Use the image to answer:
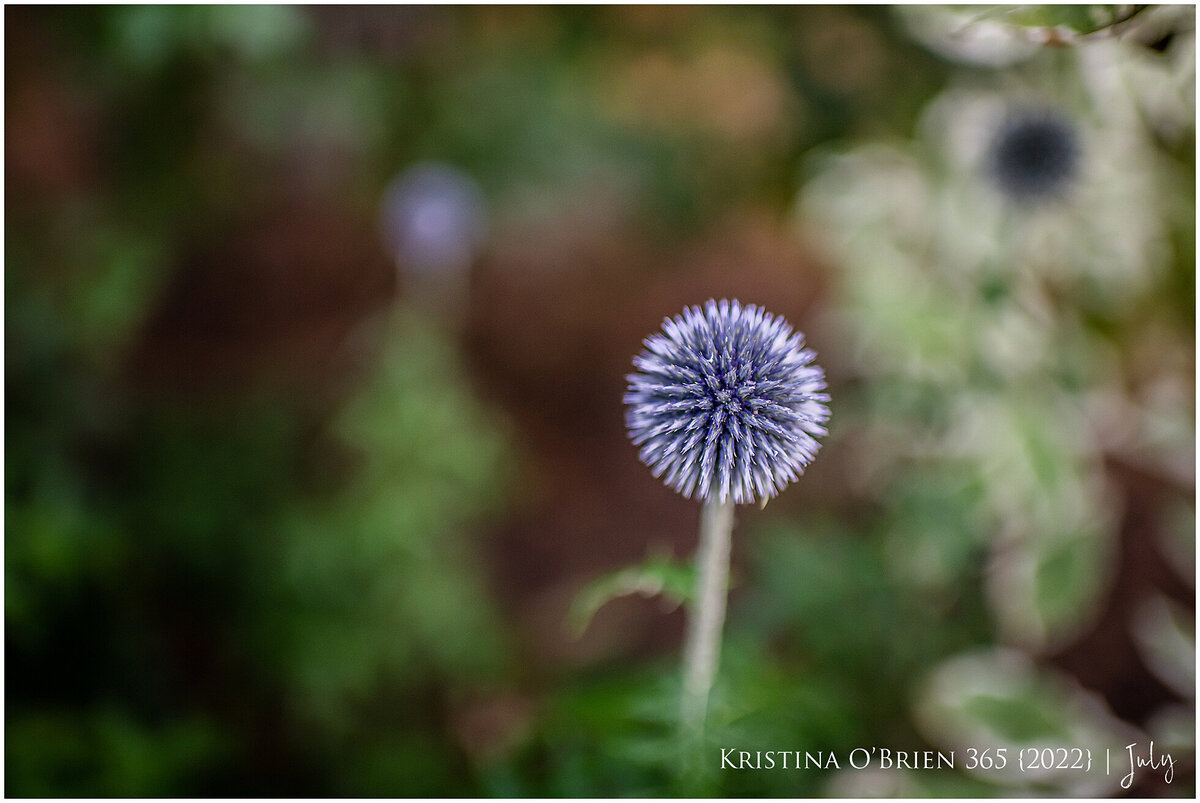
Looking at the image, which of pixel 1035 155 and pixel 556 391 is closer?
pixel 1035 155

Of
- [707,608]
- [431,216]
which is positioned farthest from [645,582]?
[431,216]

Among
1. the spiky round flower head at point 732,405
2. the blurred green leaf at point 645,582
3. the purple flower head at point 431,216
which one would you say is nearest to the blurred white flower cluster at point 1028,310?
Answer: the spiky round flower head at point 732,405

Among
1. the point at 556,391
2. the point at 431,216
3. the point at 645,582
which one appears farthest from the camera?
the point at 556,391

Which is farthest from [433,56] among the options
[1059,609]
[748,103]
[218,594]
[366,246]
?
[1059,609]

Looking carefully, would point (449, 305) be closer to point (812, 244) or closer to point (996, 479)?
point (812, 244)

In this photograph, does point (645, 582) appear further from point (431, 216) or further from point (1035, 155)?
point (431, 216)
